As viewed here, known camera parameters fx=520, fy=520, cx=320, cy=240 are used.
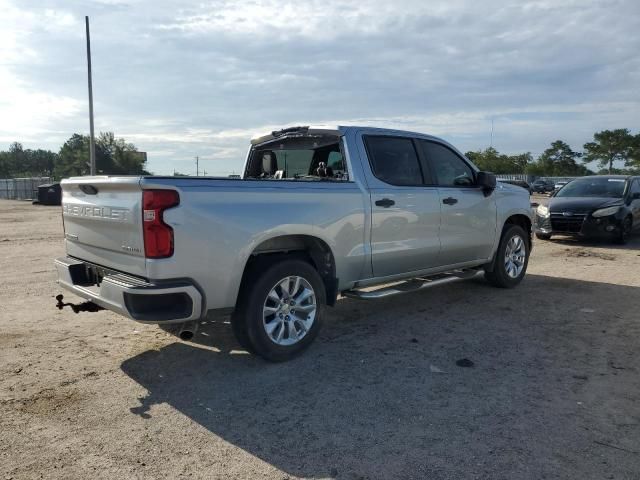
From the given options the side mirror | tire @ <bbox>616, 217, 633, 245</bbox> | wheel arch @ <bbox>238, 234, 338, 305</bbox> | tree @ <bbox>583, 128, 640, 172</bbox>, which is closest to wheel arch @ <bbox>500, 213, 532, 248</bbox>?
the side mirror

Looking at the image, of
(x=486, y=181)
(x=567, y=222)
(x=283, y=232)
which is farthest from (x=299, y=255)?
(x=567, y=222)

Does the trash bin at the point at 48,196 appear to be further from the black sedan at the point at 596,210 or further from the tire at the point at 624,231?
the tire at the point at 624,231

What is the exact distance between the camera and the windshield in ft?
40.4

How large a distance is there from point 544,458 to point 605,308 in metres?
3.90

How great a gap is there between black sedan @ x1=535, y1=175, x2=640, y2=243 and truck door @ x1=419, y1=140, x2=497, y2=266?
6.02 m

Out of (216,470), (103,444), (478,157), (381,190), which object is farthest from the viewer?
(478,157)

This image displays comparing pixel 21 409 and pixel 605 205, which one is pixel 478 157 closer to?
pixel 605 205

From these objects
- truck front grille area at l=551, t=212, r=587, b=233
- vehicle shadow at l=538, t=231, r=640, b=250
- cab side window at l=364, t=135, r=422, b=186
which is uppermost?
cab side window at l=364, t=135, r=422, b=186

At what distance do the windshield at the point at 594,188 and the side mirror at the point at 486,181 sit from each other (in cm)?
732

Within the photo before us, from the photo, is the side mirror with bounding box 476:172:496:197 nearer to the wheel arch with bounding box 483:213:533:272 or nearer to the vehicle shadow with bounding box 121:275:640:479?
the wheel arch with bounding box 483:213:533:272

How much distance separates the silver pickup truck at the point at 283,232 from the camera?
3.66 meters

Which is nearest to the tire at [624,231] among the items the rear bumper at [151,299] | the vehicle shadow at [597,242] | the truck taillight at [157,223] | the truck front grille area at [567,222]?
the vehicle shadow at [597,242]

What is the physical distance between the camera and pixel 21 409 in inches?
140

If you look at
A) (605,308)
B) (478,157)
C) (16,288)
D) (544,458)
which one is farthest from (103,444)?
(478,157)
